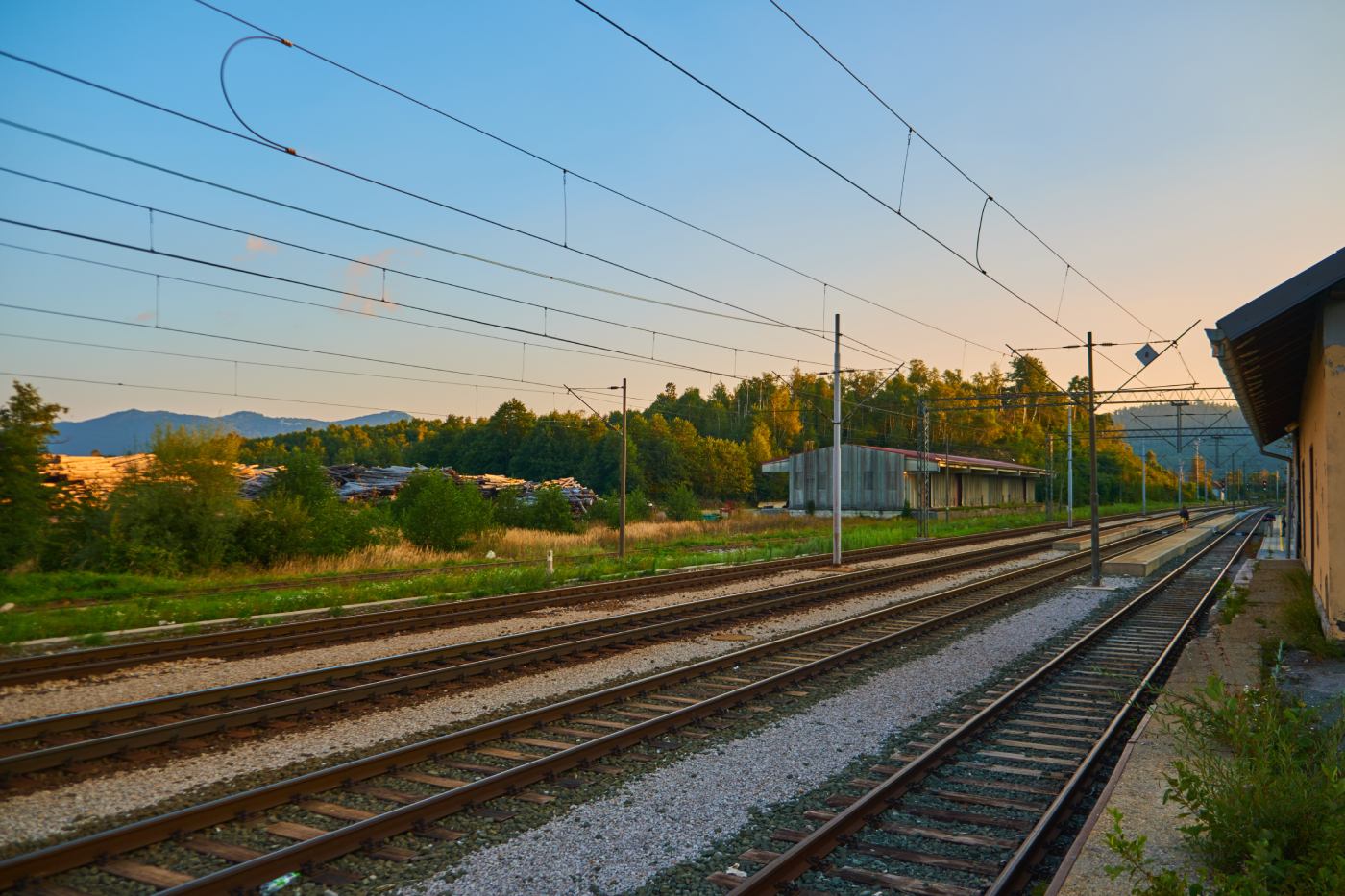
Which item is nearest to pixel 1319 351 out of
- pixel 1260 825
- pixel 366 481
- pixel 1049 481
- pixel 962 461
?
pixel 1260 825

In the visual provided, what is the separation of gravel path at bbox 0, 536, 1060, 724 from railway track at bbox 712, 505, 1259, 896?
27.2ft

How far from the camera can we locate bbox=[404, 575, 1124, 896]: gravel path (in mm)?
5754

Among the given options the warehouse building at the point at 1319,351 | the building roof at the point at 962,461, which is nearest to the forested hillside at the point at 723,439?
the building roof at the point at 962,461

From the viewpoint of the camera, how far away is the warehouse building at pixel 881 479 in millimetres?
66062

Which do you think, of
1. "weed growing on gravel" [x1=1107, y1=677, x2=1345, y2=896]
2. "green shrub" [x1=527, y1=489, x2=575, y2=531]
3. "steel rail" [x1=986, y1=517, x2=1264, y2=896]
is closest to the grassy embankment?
"green shrub" [x1=527, y1=489, x2=575, y2=531]

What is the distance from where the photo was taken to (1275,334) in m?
11.2

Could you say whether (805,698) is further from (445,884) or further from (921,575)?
(921,575)

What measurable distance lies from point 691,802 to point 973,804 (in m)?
2.34

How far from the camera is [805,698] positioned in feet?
35.7

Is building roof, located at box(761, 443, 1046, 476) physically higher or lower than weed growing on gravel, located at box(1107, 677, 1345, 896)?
higher

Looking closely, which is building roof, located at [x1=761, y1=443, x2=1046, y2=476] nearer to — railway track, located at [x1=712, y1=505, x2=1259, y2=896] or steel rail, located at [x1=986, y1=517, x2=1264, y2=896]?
railway track, located at [x1=712, y1=505, x2=1259, y2=896]

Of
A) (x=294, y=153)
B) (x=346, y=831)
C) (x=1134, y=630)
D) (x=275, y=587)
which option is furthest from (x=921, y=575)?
(x=346, y=831)

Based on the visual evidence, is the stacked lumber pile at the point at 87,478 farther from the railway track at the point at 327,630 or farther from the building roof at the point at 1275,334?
the building roof at the point at 1275,334

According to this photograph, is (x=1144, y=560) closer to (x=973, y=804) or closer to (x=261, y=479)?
(x=973, y=804)
